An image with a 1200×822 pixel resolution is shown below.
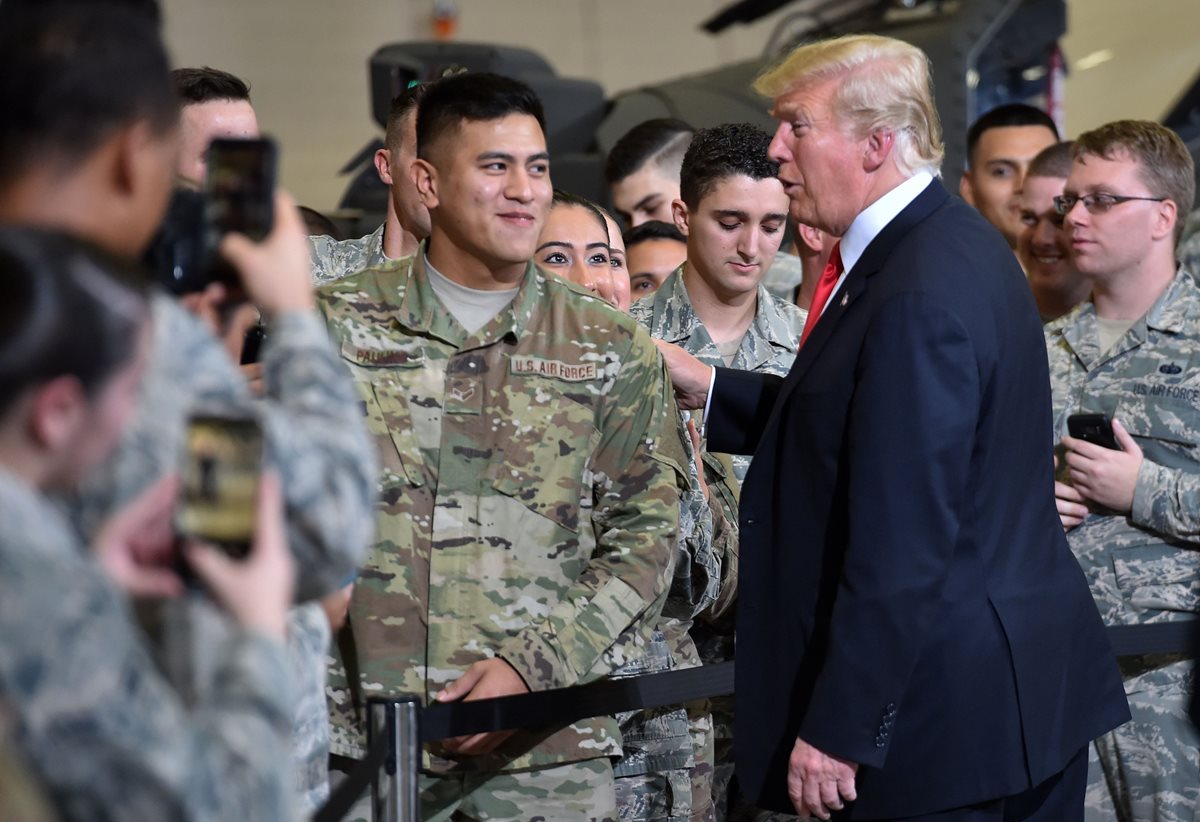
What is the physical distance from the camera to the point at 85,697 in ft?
3.34

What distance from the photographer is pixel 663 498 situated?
244cm

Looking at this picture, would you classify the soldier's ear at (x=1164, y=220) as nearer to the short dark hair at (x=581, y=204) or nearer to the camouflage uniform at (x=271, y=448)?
the short dark hair at (x=581, y=204)

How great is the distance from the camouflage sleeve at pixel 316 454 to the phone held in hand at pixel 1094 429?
7.73 feet

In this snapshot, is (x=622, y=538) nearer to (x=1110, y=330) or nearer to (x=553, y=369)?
(x=553, y=369)

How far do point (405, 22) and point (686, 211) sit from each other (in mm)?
7278

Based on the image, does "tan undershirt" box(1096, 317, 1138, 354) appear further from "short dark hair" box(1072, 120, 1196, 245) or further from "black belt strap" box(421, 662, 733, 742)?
"black belt strap" box(421, 662, 733, 742)

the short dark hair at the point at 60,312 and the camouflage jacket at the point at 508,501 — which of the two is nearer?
the short dark hair at the point at 60,312

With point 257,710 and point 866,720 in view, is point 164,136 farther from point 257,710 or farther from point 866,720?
point 866,720

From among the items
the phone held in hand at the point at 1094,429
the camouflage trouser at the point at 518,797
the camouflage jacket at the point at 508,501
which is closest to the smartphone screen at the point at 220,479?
the camouflage jacket at the point at 508,501

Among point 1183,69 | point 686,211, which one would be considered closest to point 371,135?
point 1183,69

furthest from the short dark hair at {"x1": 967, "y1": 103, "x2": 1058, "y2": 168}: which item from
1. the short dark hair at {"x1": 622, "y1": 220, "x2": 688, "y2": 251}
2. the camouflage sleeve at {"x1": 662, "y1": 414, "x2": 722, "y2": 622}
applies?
the camouflage sleeve at {"x1": 662, "y1": 414, "x2": 722, "y2": 622}

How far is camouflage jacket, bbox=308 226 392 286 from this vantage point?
3.55 m

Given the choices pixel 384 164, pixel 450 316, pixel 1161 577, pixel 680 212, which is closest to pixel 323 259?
pixel 384 164

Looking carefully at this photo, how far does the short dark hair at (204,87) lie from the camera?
3189 millimetres
